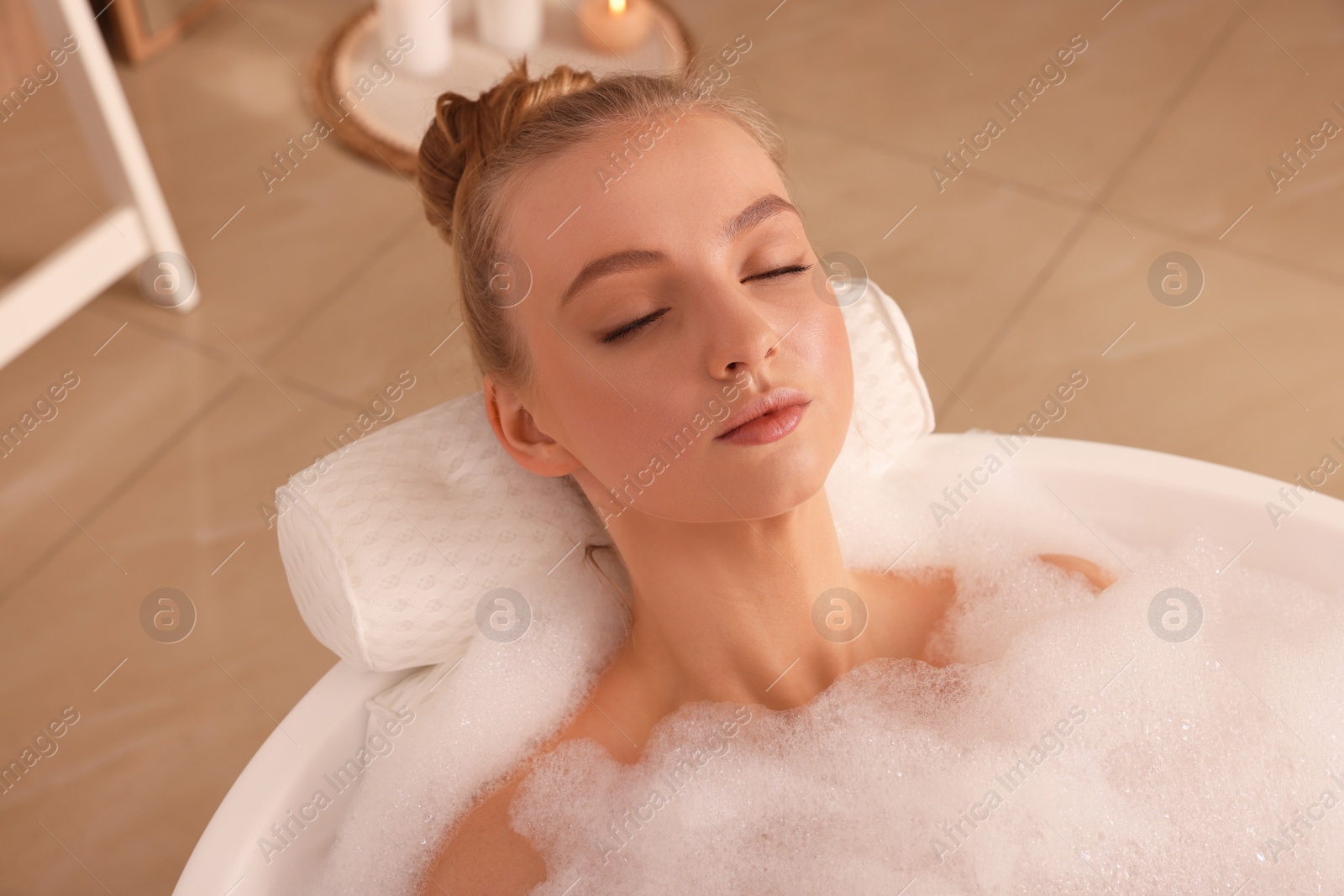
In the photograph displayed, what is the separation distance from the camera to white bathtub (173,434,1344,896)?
1.17 metres

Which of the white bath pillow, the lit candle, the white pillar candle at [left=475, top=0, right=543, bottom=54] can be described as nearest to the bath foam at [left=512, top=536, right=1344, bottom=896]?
the white bath pillow

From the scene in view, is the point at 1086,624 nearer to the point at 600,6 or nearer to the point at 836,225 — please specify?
the point at 836,225

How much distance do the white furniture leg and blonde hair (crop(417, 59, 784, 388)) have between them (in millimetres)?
1173

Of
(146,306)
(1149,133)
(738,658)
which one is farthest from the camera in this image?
(1149,133)

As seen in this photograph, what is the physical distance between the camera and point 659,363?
3.60ft

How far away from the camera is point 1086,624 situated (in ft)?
4.43

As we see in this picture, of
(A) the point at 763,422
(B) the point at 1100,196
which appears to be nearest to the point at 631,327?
(A) the point at 763,422

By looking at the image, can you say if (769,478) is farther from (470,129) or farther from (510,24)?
(510,24)

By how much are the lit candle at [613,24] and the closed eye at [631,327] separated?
201 cm

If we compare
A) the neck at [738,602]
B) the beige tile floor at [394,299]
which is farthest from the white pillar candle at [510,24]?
the neck at [738,602]

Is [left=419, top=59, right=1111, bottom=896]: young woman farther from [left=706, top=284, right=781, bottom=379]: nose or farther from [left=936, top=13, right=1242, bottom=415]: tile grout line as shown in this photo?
[left=936, top=13, right=1242, bottom=415]: tile grout line

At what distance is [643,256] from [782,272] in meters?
0.15

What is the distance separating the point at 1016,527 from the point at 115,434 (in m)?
1.75

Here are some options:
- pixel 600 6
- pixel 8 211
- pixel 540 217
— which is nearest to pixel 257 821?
pixel 540 217
